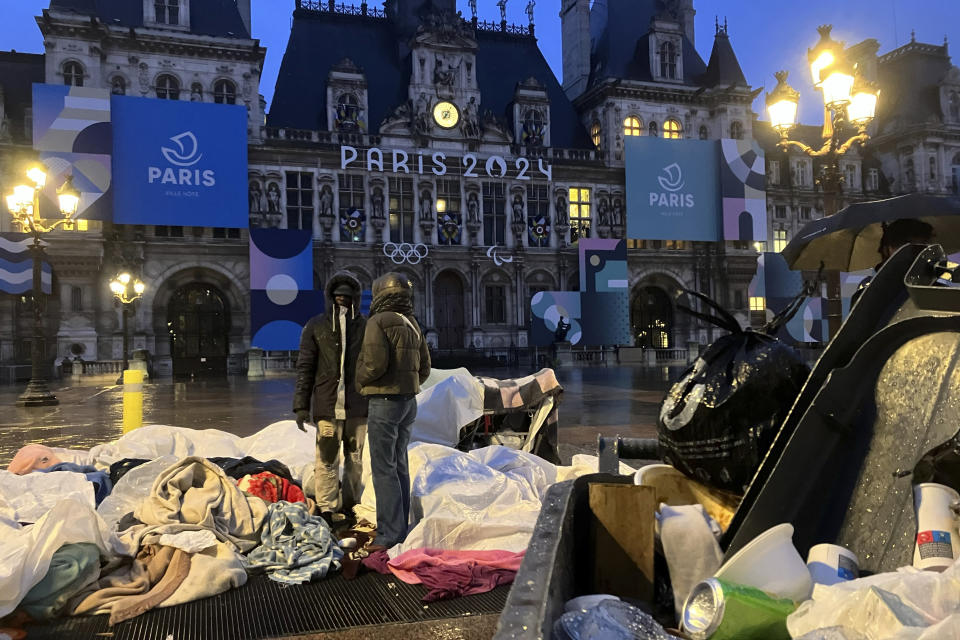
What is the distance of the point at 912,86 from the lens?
40250mm

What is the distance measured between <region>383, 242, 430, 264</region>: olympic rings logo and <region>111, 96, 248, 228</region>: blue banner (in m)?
5.82

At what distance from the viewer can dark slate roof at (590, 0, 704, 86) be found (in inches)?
1375

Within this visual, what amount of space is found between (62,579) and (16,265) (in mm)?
26341

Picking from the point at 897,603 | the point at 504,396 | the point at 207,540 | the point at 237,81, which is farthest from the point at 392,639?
the point at 237,81

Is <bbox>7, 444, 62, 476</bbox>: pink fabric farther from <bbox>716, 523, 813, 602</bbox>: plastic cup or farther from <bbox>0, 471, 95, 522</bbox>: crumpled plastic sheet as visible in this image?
<bbox>716, 523, 813, 602</bbox>: plastic cup

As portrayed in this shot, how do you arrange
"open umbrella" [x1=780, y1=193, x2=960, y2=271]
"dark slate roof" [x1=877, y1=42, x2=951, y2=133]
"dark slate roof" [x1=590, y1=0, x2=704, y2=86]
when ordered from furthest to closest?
"dark slate roof" [x1=877, y1=42, x2=951, y2=133] < "dark slate roof" [x1=590, y1=0, x2=704, y2=86] < "open umbrella" [x1=780, y1=193, x2=960, y2=271]

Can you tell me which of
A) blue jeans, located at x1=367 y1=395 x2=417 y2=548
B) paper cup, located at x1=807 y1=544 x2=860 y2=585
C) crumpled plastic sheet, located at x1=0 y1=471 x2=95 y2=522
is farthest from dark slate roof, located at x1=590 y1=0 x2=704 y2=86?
paper cup, located at x1=807 y1=544 x2=860 y2=585

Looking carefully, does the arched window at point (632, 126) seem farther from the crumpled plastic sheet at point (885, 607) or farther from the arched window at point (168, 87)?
the crumpled plastic sheet at point (885, 607)

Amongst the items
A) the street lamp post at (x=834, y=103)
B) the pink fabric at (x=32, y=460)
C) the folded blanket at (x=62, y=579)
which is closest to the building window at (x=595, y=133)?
the street lamp post at (x=834, y=103)

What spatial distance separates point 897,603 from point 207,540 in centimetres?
371

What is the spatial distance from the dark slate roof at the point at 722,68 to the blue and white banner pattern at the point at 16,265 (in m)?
30.4

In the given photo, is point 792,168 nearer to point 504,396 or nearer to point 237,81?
point 237,81

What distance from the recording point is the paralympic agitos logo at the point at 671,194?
31.4 m

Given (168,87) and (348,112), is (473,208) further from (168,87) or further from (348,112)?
(168,87)
